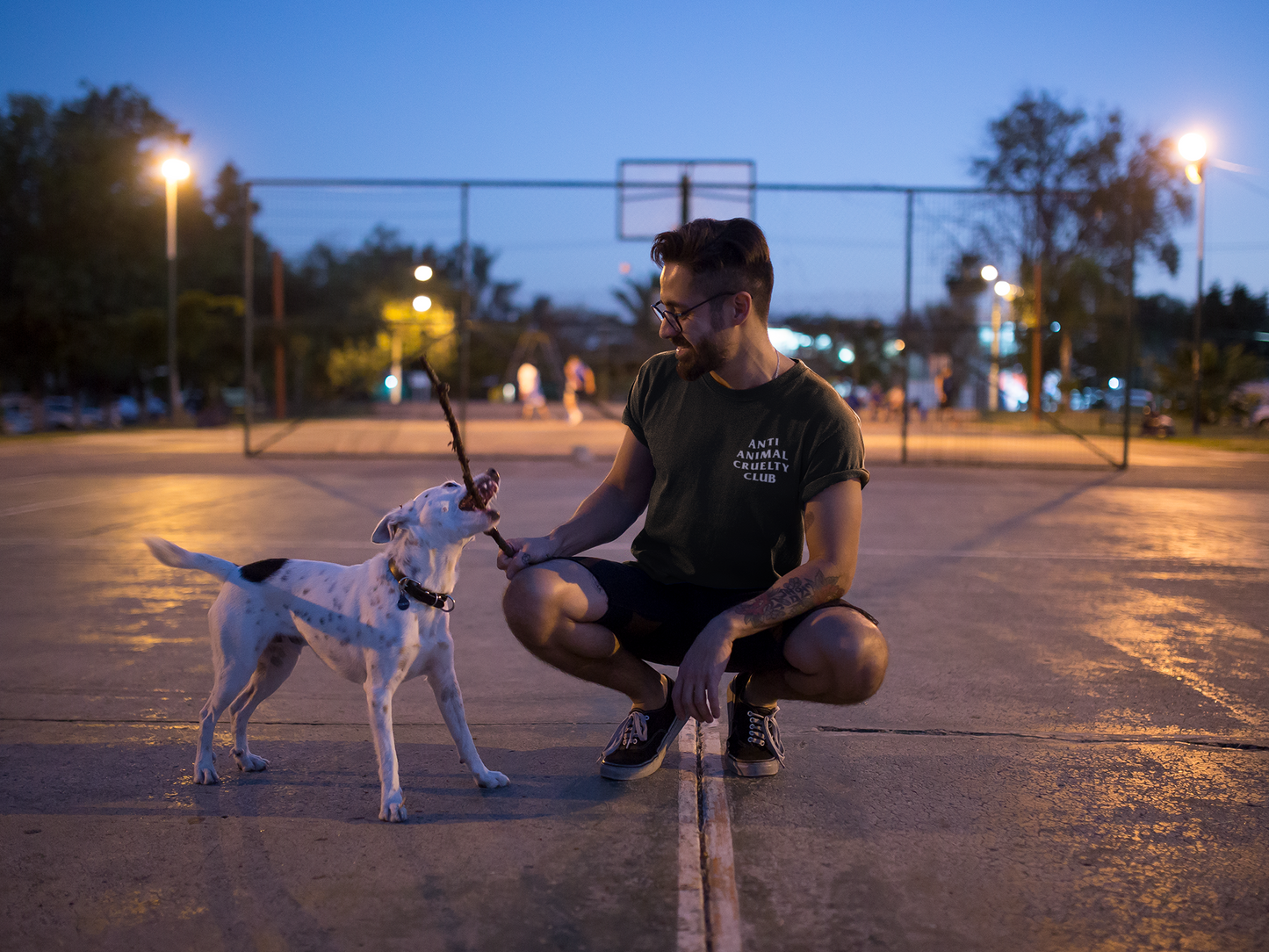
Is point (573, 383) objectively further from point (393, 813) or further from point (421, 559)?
point (393, 813)

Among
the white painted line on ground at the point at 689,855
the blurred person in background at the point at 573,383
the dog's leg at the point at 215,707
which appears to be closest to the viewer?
the white painted line on ground at the point at 689,855

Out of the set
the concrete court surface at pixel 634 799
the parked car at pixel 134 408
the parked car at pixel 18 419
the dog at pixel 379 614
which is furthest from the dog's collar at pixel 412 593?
the parked car at pixel 134 408

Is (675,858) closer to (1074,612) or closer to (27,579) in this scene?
(1074,612)

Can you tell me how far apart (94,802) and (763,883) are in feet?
6.39

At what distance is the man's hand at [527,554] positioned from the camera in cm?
331

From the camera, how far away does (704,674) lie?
2840mm

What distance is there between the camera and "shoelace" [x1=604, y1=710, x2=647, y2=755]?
3.33 metres

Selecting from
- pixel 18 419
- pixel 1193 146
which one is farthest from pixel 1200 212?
pixel 18 419

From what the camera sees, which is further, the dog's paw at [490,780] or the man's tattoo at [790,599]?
the dog's paw at [490,780]

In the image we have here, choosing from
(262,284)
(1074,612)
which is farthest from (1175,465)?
(262,284)

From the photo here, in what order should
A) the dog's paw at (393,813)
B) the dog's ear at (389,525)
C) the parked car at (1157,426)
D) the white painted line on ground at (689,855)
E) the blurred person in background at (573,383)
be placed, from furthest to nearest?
the blurred person in background at (573,383), the parked car at (1157,426), the dog's ear at (389,525), the dog's paw at (393,813), the white painted line on ground at (689,855)

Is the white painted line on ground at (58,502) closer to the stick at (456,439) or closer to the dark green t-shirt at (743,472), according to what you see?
the stick at (456,439)

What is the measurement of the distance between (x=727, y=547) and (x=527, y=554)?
0.63 meters

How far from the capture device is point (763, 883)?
2.59 m
